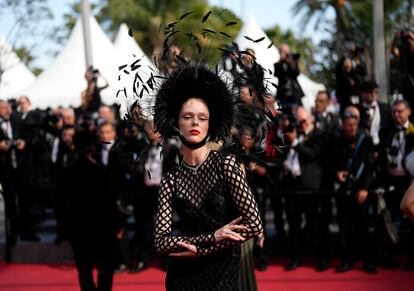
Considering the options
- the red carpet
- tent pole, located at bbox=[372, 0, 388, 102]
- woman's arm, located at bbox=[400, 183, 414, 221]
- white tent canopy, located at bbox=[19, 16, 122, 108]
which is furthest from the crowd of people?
white tent canopy, located at bbox=[19, 16, 122, 108]

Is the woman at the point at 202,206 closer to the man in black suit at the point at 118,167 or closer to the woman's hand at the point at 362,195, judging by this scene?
the man in black suit at the point at 118,167

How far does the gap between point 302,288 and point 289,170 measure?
172cm

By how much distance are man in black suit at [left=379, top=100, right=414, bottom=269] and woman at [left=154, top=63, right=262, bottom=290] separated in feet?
16.3

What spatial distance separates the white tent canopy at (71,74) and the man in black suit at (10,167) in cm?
884

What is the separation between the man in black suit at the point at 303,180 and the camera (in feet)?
30.0

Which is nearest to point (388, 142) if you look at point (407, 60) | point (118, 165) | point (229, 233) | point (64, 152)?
point (407, 60)

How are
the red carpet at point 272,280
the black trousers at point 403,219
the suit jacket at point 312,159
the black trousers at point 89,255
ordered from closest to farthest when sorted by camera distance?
the black trousers at point 89,255, the red carpet at point 272,280, the black trousers at point 403,219, the suit jacket at point 312,159

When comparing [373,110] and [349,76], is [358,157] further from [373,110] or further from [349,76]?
[349,76]

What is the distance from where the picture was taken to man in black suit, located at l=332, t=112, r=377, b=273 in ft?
28.6

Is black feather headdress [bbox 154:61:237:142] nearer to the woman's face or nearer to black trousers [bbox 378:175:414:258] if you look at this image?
the woman's face

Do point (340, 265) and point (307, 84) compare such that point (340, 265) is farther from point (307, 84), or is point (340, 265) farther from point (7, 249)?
point (307, 84)

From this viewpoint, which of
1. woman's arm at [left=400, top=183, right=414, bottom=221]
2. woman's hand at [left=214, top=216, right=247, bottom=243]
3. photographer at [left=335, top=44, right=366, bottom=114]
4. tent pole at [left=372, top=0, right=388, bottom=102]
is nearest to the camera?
woman's arm at [left=400, top=183, right=414, bottom=221]

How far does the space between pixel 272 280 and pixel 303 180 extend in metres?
1.36

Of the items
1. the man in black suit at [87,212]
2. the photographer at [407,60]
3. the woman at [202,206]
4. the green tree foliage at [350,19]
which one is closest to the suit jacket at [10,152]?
the man in black suit at [87,212]
